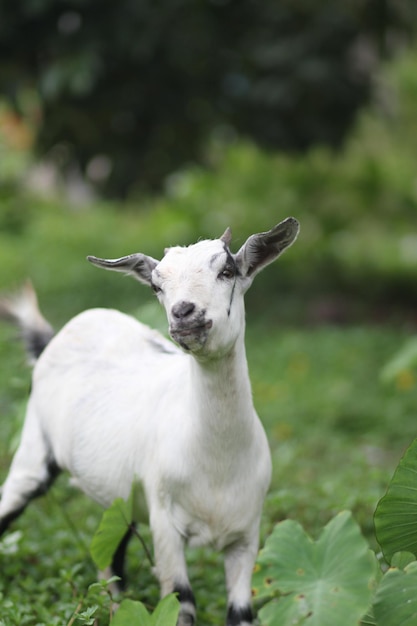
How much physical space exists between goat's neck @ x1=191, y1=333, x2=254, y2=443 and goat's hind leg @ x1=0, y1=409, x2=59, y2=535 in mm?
1032

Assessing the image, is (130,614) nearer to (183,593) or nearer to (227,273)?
(183,593)

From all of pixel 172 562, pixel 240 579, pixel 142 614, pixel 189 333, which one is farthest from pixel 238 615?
pixel 189 333

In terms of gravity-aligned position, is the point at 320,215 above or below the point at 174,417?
below

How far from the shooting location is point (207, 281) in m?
2.89

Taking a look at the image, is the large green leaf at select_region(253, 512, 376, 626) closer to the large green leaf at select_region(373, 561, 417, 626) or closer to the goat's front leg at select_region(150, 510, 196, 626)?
the large green leaf at select_region(373, 561, 417, 626)

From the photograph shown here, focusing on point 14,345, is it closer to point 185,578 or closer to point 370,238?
point 370,238

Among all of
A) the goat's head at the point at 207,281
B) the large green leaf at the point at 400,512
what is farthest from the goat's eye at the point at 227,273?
the large green leaf at the point at 400,512

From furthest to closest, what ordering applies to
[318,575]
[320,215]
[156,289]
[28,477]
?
1. [320,215]
2. [28,477]
3. [156,289]
4. [318,575]

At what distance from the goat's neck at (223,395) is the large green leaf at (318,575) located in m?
0.54

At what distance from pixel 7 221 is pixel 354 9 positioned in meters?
4.00

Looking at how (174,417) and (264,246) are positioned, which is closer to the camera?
(264,246)

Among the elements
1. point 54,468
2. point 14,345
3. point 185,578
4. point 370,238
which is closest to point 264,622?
point 185,578

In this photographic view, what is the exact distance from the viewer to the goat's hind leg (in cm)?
396

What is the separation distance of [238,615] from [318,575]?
0.75 metres
